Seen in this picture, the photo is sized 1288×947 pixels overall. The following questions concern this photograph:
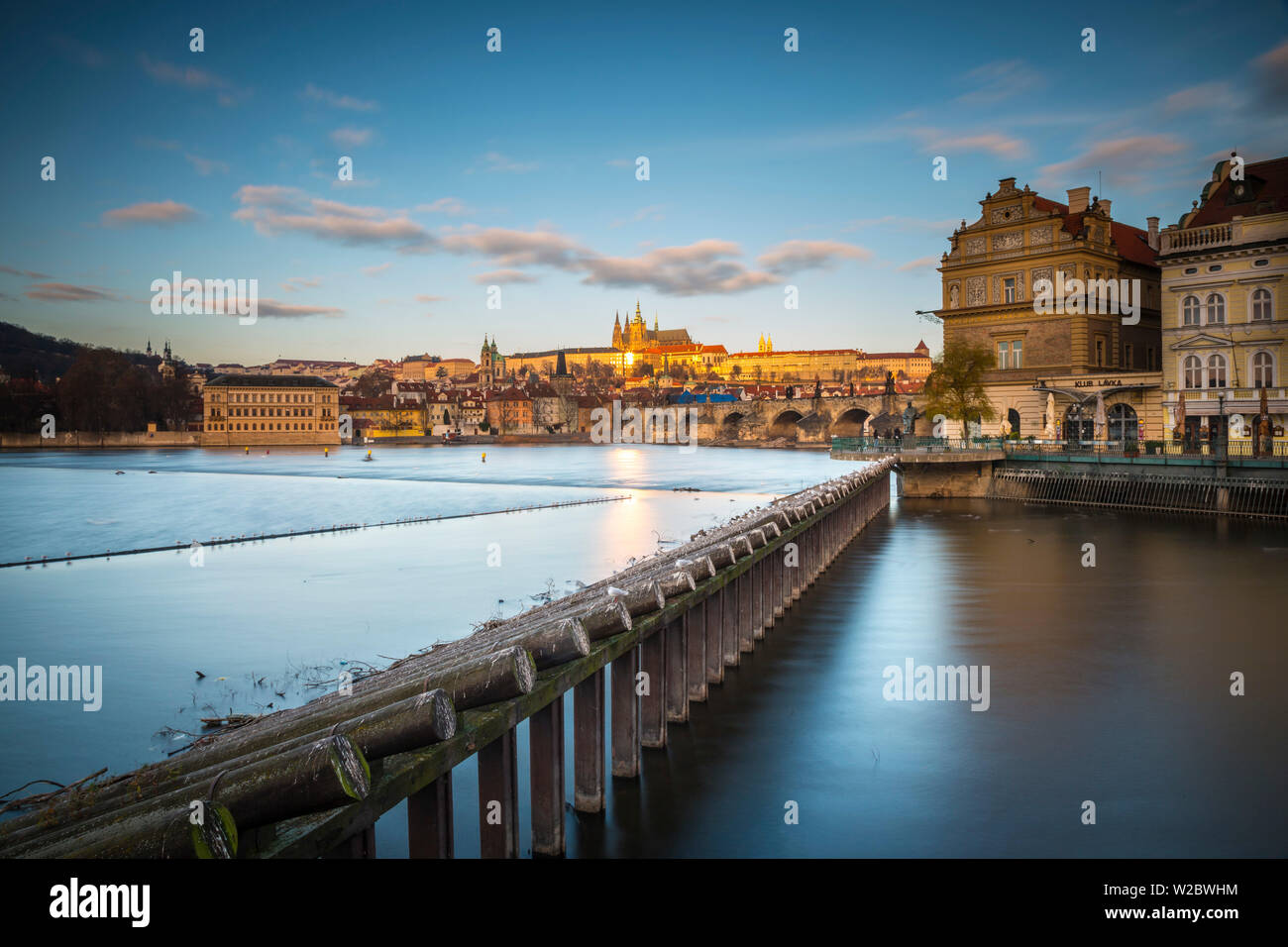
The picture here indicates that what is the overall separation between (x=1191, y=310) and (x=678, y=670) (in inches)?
1503

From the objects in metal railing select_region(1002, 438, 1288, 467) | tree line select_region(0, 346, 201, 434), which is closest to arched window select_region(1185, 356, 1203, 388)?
metal railing select_region(1002, 438, 1288, 467)

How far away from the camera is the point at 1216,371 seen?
38250 millimetres

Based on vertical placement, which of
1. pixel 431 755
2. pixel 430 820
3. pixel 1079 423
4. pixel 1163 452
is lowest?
pixel 430 820

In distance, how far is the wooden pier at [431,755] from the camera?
12.1 feet

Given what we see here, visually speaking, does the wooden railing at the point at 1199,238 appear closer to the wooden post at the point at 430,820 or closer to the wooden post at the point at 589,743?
the wooden post at the point at 589,743

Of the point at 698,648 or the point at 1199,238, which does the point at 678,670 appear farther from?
the point at 1199,238

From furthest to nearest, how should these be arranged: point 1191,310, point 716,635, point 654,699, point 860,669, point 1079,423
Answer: point 1079,423
point 1191,310
point 860,669
point 716,635
point 654,699

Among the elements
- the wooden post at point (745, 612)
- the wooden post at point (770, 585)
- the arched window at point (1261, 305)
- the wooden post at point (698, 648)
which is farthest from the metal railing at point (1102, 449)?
the wooden post at point (698, 648)

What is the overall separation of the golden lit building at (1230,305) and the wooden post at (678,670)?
3286 centimetres

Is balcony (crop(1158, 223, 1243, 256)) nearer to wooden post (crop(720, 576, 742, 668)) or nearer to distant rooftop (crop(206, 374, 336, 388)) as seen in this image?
wooden post (crop(720, 576, 742, 668))

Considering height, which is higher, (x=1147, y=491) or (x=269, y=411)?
(x=269, y=411)

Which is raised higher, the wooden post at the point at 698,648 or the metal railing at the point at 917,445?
Result: the metal railing at the point at 917,445

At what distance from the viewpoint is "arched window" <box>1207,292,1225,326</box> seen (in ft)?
124

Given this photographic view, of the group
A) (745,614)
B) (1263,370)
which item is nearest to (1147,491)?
(1263,370)
